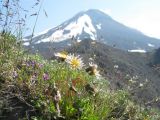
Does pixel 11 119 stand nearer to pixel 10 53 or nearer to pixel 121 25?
pixel 10 53

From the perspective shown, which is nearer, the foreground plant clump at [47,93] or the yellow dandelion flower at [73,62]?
the foreground plant clump at [47,93]

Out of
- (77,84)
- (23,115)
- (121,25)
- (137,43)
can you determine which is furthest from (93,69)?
(121,25)

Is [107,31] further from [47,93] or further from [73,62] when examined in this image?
[47,93]

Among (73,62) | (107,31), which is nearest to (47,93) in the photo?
(73,62)

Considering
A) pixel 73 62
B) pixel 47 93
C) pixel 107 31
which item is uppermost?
pixel 73 62

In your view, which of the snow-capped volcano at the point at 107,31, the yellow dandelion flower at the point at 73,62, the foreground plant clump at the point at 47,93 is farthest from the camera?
the snow-capped volcano at the point at 107,31

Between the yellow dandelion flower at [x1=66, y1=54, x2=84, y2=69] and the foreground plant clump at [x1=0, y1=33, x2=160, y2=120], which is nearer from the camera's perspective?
the foreground plant clump at [x1=0, y1=33, x2=160, y2=120]

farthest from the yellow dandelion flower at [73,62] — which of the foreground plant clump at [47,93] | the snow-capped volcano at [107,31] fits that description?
the snow-capped volcano at [107,31]

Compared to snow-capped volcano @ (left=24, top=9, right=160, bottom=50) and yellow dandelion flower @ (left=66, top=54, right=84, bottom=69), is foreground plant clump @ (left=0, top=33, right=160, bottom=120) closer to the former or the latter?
yellow dandelion flower @ (left=66, top=54, right=84, bottom=69)

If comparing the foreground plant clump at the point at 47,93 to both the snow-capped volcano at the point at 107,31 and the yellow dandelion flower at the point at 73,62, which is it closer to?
the yellow dandelion flower at the point at 73,62

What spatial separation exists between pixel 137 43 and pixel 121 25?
5652 cm

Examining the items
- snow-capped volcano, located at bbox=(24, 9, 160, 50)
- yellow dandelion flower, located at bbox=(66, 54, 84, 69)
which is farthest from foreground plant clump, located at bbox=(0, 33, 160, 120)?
snow-capped volcano, located at bbox=(24, 9, 160, 50)

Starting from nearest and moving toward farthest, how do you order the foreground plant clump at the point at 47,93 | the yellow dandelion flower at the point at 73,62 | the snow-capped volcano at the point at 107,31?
the foreground plant clump at the point at 47,93 < the yellow dandelion flower at the point at 73,62 < the snow-capped volcano at the point at 107,31

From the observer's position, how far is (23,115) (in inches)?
177
